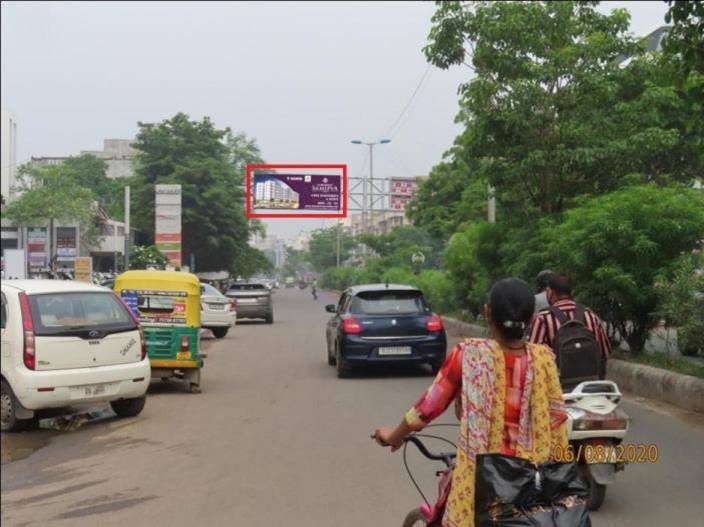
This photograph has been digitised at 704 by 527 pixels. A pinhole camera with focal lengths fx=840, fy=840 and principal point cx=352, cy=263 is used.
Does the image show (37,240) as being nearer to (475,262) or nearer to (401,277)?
(401,277)

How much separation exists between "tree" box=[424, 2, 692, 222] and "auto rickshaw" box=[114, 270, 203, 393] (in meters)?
7.70

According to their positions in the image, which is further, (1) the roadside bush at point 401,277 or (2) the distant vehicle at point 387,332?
(1) the roadside bush at point 401,277

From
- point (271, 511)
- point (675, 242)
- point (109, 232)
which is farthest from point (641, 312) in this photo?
point (109, 232)

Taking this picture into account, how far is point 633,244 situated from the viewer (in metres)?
12.1

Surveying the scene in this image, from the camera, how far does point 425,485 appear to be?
6711 millimetres

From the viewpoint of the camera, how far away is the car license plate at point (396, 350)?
45.2 ft

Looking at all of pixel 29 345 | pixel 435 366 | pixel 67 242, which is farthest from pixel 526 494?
pixel 67 242

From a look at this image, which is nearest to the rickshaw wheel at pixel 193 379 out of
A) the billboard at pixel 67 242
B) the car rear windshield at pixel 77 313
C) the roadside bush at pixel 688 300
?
the car rear windshield at pixel 77 313

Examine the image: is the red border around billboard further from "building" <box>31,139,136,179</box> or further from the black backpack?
"building" <box>31,139,136,179</box>

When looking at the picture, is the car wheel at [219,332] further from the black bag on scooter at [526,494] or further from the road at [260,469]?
the black bag on scooter at [526,494]

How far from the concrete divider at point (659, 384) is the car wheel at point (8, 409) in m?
7.83

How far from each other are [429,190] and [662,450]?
1288 inches

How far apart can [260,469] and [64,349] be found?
10.2ft

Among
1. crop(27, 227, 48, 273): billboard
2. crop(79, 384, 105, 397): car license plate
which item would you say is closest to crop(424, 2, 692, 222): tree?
crop(79, 384, 105, 397): car license plate
